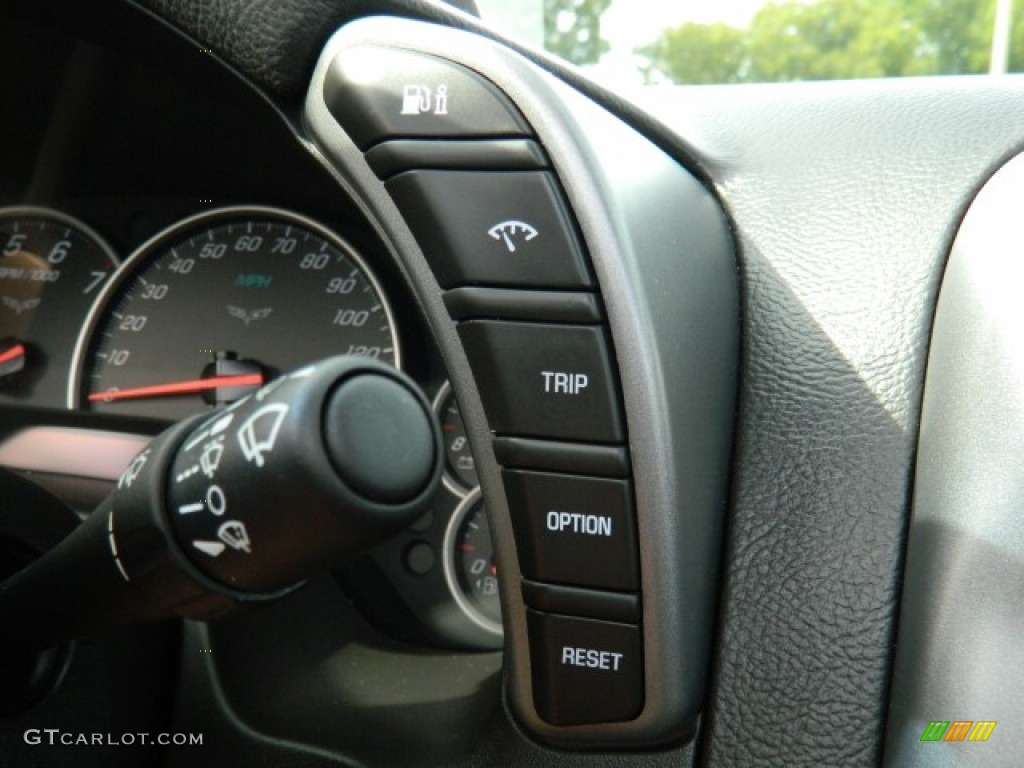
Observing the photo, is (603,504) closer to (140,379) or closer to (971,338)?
(971,338)

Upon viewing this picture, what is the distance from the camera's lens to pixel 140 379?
1.47 meters

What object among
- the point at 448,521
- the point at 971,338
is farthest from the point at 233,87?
the point at 971,338

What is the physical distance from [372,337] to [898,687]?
0.73 metres

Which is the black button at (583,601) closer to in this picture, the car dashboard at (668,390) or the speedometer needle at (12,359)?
the car dashboard at (668,390)

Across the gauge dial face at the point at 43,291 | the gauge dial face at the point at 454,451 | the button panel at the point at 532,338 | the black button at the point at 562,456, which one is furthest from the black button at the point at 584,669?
the gauge dial face at the point at 43,291

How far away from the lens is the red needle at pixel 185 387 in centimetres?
136

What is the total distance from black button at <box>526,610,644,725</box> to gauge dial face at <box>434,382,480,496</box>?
427 millimetres

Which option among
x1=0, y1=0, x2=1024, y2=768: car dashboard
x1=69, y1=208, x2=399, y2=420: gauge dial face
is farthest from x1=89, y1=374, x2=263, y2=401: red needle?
x1=0, y1=0, x2=1024, y2=768: car dashboard

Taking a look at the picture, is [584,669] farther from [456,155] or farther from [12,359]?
[12,359]

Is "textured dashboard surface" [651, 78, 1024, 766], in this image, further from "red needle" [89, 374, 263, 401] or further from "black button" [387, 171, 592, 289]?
"red needle" [89, 374, 263, 401]

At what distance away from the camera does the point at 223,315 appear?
142 centimetres

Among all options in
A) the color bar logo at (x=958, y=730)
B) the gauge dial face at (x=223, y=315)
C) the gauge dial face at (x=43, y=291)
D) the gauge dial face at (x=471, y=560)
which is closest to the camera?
the color bar logo at (x=958, y=730)

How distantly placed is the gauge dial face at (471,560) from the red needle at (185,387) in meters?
0.31

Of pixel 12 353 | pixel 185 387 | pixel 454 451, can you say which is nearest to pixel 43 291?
pixel 12 353
